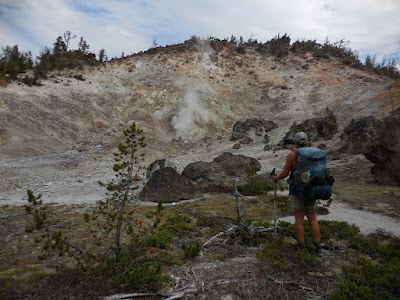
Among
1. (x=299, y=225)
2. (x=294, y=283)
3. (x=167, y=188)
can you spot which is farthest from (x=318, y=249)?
(x=167, y=188)

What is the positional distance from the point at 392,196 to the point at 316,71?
28.4m

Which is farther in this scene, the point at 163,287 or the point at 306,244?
the point at 306,244

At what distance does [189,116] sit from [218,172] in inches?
550

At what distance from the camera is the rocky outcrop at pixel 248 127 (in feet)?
75.3

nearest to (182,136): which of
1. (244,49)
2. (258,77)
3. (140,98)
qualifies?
(140,98)

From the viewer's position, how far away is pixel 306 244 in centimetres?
417

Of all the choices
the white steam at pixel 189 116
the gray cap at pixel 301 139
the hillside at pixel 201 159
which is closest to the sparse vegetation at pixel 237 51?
the hillside at pixel 201 159

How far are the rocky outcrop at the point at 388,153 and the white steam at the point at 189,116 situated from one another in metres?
15.8

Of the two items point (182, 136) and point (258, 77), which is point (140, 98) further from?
point (258, 77)

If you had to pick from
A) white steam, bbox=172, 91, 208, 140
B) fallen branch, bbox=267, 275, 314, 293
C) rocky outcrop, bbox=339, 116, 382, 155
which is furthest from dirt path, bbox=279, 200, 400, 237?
white steam, bbox=172, 91, 208, 140

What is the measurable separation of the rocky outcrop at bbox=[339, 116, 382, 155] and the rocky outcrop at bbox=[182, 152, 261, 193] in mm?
6767

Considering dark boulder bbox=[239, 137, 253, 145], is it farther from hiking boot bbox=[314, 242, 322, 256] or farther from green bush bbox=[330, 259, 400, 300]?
green bush bbox=[330, 259, 400, 300]

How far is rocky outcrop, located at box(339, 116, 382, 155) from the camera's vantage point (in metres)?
14.2

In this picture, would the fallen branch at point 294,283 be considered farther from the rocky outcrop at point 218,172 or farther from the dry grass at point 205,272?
the rocky outcrop at point 218,172
